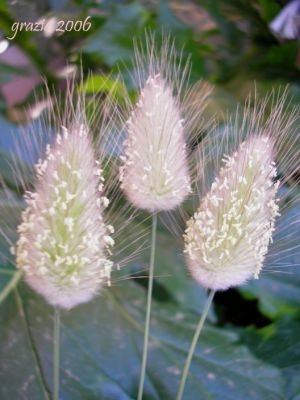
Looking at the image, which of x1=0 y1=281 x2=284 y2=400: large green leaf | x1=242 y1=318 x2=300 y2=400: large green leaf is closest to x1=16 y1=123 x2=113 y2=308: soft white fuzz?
x1=0 y1=281 x2=284 y2=400: large green leaf

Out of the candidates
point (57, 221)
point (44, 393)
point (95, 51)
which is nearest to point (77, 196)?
point (57, 221)

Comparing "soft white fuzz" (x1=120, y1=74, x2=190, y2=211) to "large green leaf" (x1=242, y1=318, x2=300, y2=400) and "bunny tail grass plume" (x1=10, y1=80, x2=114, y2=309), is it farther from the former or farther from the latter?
"large green leaf" (x1=242, y1=318, x2=300, y2=400)

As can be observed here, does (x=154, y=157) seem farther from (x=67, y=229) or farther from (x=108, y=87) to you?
(x=108, y=87)

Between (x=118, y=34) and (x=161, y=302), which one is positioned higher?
(x=118, y=34)

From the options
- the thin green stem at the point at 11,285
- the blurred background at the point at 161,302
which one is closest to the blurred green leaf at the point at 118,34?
the blurred background at the point at 161,302

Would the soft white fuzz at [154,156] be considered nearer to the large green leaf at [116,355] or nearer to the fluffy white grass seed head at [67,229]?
the fluffy white grass seed head at [67,229]

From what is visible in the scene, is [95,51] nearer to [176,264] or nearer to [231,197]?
[176,264]

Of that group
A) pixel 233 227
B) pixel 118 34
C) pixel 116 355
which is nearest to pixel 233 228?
pixel 233 227
